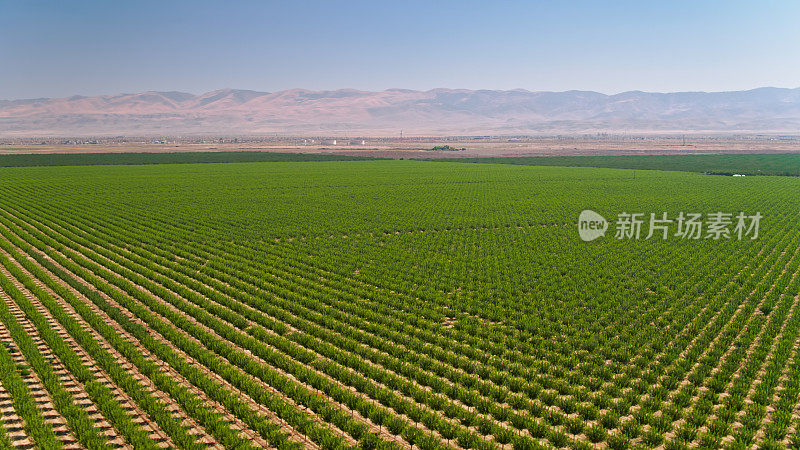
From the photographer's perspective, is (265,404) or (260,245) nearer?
(265,404)

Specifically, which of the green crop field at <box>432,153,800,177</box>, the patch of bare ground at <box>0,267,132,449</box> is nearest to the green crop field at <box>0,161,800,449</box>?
the patch of bare ground at <box>0,267,132,449</box>

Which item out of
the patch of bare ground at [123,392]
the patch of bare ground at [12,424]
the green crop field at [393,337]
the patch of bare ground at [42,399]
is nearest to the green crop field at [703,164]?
the green crop field at [393,337]

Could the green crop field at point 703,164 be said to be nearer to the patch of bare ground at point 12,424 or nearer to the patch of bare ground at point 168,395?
the patch of bare ground at point 168,395

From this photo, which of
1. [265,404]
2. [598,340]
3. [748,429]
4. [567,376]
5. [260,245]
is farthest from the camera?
[260,245]

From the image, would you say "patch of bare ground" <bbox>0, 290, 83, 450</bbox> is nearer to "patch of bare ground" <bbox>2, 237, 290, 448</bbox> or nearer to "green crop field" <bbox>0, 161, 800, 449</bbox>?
"green crop field" <bbox>0, 161, 800, 449</bbox>

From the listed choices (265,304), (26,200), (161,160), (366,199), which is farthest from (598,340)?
(161,160)

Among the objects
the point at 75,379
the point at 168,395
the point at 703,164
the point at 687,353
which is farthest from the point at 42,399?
the point at 703,164

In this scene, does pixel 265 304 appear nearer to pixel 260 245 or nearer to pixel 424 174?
pixel 260 245

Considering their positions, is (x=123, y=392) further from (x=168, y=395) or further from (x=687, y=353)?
(x=687, y=353)

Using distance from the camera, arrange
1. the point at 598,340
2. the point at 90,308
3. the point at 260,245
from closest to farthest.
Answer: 1. the point at 598,340
2. the point at 90,308
3. the point at 260,245
